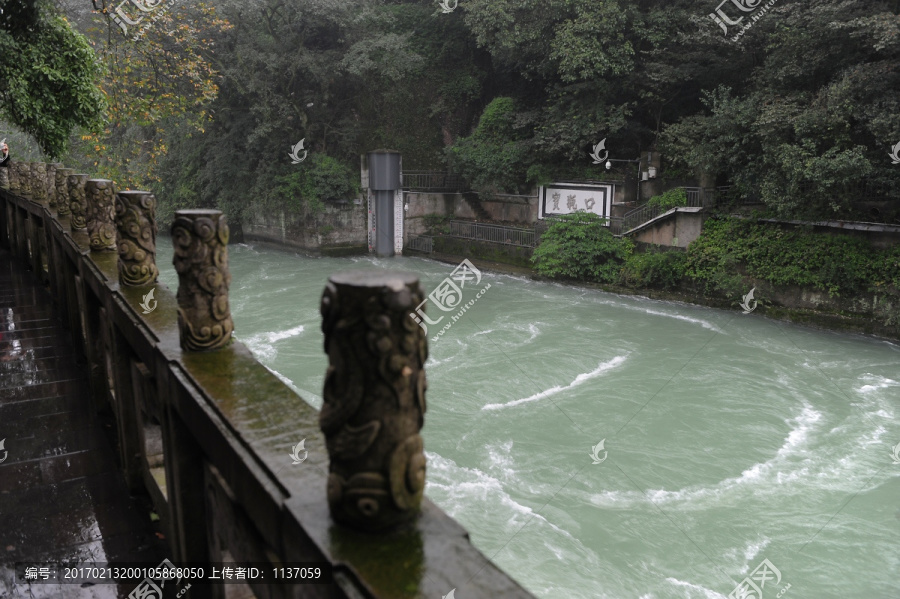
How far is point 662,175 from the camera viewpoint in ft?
61.2

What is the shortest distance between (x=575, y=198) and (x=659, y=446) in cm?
1165

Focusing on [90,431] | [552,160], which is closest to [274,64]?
[552,160]

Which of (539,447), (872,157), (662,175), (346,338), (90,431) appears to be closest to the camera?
(346,338)

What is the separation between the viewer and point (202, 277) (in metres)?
3.10

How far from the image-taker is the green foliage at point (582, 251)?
59.3 ft

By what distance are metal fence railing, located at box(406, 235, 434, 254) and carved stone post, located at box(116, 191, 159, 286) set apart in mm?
18486

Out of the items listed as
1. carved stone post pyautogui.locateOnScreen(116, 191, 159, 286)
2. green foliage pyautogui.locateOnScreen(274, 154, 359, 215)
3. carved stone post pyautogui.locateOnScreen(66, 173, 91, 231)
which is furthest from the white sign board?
carved stone post pyautogui.locateOnScreen(116, 191, 159, 286)

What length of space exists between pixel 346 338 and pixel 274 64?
68.8 feet

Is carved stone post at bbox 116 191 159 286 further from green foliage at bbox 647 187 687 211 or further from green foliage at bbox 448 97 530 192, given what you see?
green foliage at bbox 448 97 530 192

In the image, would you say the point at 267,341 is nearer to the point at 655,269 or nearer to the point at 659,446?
the point at 659,446

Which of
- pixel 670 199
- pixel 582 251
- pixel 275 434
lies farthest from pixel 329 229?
pixel 275 434

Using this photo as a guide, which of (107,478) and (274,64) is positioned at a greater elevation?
(274,64)

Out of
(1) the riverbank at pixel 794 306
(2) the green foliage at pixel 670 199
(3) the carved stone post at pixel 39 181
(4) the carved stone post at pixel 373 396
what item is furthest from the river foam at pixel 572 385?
(4) the carved stone post at pixel 373 396

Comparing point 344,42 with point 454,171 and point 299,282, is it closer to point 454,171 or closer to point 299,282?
point 454,171
